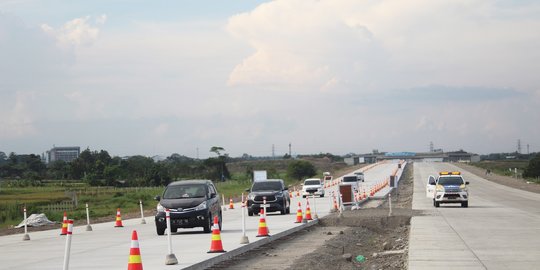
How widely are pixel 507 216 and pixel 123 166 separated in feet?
365

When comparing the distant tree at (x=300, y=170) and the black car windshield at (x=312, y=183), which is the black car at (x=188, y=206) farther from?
the distant tree at (x=300, y=170)

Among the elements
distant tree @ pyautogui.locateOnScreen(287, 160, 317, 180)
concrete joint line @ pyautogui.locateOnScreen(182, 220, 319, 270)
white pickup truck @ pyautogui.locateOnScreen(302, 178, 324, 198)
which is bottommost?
concrete joint line @ pyautogui.locateOnScreen(182, 220, 319, 270)

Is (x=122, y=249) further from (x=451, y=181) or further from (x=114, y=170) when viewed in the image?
(x=114, y=170)

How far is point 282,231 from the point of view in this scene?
92.1ft

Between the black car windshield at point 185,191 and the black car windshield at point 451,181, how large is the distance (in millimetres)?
21987

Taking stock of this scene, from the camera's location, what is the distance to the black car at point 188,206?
27609 mm

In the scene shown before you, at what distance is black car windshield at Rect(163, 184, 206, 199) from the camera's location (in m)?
28.5

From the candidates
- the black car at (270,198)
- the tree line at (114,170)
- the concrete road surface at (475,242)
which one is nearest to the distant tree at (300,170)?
the tree line at (114,170)

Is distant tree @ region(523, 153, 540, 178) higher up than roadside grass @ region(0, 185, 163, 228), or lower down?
higher up

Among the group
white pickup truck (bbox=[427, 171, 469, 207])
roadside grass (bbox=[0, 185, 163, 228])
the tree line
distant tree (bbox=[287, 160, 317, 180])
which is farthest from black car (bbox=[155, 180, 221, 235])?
distant tree (bbox=[287, 160, 317, 180])

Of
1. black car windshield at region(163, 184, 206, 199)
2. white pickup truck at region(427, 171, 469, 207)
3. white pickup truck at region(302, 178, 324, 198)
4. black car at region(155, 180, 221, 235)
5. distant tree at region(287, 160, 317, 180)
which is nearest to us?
black car at region(155, 180, 221, 235)

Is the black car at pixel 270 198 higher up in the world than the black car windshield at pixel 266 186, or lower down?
lower down

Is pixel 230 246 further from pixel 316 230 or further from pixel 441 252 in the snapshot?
pixel 316 230

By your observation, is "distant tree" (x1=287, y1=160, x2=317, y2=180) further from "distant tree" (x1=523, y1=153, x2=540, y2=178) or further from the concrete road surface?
the concrete road surface
